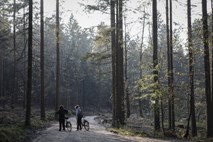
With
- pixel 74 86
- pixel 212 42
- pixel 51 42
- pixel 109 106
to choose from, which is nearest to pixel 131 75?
pixel 109 106

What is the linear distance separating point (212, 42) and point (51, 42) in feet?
254

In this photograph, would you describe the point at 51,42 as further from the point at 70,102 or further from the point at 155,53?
the point at 155,53

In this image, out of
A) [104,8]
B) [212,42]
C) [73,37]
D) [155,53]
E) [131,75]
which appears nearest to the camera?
[212,42]

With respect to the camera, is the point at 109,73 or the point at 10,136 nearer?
the point at 10,136

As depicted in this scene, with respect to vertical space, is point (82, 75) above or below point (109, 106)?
above

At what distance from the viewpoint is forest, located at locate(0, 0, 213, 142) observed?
866 inches

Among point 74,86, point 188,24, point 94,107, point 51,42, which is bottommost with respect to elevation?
point 94,107

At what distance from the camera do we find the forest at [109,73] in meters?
22.0

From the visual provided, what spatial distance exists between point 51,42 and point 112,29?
210 ft

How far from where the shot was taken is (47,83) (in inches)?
3098

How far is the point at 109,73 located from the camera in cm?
7550

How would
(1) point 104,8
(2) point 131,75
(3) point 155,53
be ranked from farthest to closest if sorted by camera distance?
1. (2) point 131,75
2. (1) point 104,8
3. (3) point 155,53

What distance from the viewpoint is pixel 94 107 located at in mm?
89312

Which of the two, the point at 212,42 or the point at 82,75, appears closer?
the point at 212,42
